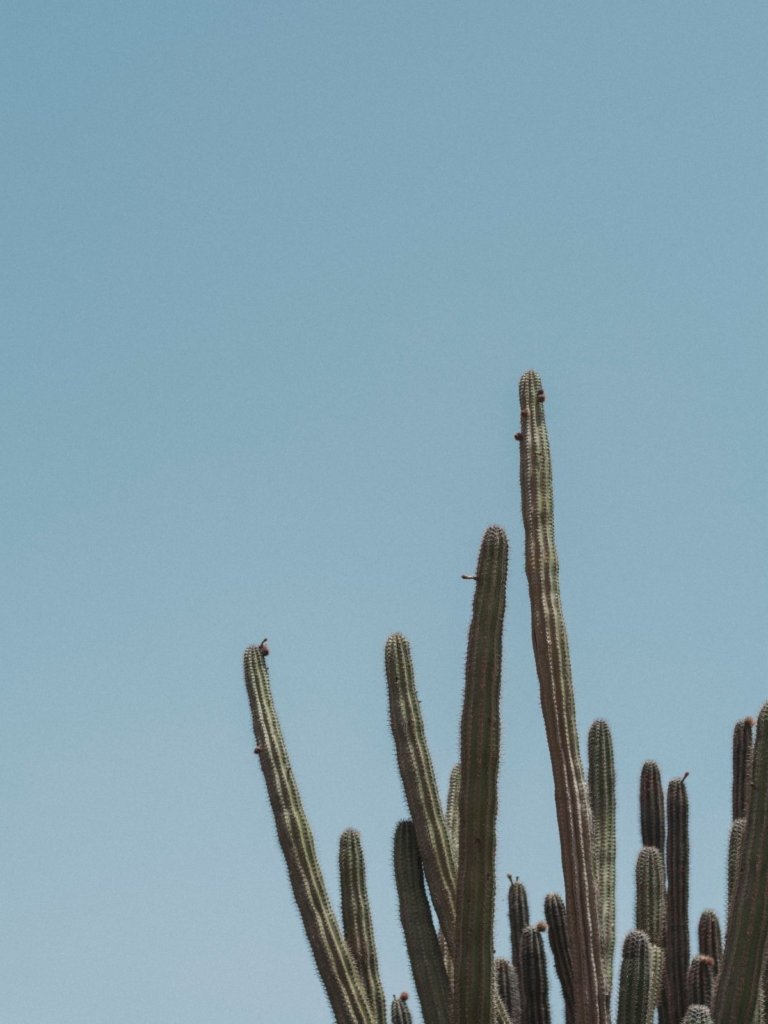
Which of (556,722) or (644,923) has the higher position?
(556,722)

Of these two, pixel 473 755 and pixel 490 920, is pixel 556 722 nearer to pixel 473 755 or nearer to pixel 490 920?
pixel 473 755

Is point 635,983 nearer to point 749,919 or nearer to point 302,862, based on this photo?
point 749,919

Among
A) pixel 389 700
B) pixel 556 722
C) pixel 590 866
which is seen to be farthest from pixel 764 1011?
pixel 389 700

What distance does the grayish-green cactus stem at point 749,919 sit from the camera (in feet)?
26.2

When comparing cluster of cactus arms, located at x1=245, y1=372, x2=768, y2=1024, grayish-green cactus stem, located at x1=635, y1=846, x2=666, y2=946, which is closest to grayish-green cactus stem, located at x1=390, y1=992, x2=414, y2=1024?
cluster of cactus arms, located at x1=245, y1=372, x2=768, y2=1024

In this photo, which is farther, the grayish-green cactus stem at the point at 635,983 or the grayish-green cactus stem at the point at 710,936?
the grayish-green cactus stem at the point at 710,936

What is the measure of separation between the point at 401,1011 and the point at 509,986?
2.34 ft

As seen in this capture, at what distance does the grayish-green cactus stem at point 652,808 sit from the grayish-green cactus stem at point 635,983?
83.5 inches

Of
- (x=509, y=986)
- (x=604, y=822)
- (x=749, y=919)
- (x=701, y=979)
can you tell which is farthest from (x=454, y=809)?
(x=749, y=919)

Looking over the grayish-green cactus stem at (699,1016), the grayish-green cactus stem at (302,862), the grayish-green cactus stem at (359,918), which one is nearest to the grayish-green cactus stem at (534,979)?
the grayish-green cactus stem at (359,918)

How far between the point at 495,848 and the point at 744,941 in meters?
1.30

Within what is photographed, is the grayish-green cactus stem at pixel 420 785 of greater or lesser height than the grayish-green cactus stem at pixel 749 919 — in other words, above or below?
above

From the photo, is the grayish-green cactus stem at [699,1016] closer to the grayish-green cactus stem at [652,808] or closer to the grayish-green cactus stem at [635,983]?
the grayish-green cactus stem at [635,983]

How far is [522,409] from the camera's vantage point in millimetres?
9320
